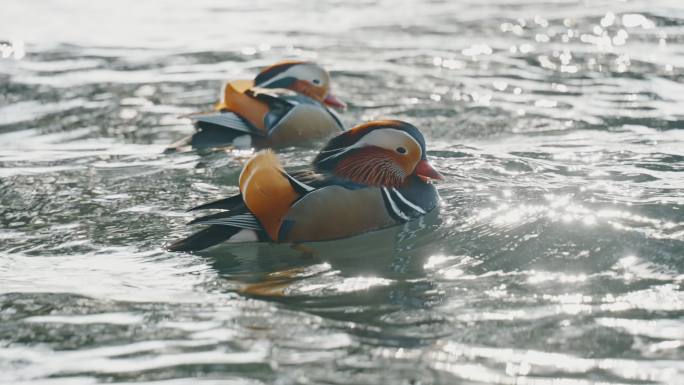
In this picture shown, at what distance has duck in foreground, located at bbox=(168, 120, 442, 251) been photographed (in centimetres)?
655

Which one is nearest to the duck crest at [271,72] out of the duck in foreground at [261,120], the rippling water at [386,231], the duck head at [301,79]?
the duck head at [301,79]

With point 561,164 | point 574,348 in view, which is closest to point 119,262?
point 574,348

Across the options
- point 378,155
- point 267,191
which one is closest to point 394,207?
point 378,155

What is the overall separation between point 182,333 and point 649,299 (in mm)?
2307

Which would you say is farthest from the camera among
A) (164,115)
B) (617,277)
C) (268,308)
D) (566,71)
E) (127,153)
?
(566,71)

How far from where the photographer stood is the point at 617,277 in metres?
6.02

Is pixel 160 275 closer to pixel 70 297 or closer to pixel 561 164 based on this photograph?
pixel 70 297

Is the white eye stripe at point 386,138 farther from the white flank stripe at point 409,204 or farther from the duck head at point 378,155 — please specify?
the white flank stripe at point 409,204

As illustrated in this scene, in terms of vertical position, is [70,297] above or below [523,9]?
below

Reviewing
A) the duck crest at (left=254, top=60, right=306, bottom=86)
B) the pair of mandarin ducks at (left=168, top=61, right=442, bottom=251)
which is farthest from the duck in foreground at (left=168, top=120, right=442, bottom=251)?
the duck crest at (left=254, top=60, right=306, bottom=86)

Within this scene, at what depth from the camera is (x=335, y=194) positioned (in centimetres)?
675

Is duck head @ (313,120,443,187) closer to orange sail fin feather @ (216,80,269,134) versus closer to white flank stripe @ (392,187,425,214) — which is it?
white flank stripe @ (392,187,425,214)

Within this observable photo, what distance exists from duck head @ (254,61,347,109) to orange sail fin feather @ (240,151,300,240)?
3.84 meters

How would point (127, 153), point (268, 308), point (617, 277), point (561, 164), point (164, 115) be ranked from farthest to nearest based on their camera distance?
1. point (164, 115)
2. point (127, 153)
3. point (561, 164)
4. point (617, 277)
5. point (268, 308)
